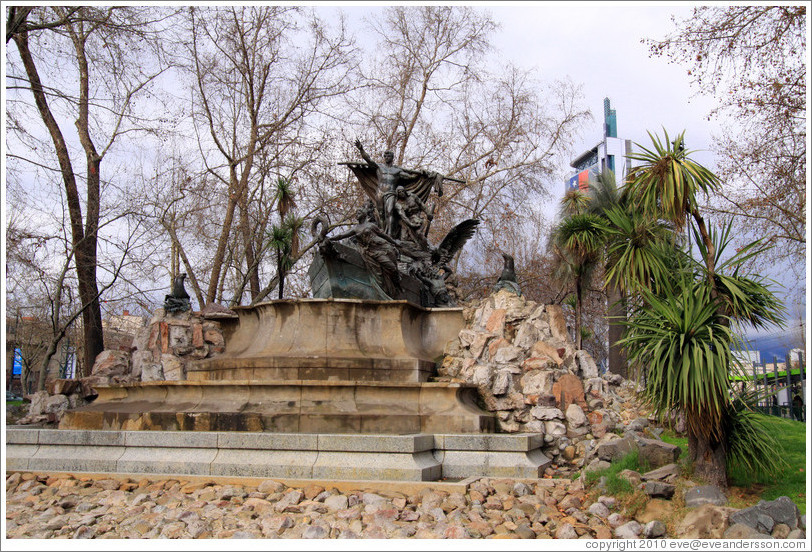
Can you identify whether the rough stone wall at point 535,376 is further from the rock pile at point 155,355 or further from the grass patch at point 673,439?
the rock pile at point 155,355

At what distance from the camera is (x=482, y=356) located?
9727 millimetres

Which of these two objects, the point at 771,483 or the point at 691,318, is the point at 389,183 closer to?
the point at 691,318

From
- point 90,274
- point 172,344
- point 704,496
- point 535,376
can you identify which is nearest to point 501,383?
point 535,376

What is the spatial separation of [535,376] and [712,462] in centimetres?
312

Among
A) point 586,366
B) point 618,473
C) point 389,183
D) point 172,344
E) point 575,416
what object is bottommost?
point 618,473

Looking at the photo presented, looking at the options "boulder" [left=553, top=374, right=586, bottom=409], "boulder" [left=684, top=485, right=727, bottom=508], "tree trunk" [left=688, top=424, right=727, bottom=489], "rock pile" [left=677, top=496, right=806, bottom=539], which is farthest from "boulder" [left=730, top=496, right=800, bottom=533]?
"boulder" [left=553, top=374, right=586, bottom=409]

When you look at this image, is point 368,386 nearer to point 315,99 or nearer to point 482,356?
point 482,356

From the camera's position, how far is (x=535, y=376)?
352 inches

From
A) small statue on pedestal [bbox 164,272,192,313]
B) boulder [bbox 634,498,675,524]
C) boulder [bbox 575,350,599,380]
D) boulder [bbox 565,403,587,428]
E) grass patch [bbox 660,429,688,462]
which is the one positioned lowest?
boulder [bbox 634,498,675,524]

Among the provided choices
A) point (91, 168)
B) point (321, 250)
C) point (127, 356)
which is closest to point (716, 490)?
point (321, 250)

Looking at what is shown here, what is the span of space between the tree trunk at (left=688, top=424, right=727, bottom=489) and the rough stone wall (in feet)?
5.57

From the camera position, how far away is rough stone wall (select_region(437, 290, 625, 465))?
8.55m

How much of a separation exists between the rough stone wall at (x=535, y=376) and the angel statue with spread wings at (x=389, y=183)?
9.84ft

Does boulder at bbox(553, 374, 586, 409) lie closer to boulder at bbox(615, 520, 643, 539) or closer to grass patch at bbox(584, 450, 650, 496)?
grass patch at bbox(584, 450, 650, 496)
